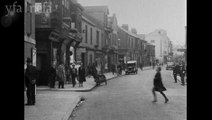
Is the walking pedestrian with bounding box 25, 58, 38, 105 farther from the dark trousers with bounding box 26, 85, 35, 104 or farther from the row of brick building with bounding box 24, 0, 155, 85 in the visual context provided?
the row of brick building with bounding box 24, 0, 155, 85

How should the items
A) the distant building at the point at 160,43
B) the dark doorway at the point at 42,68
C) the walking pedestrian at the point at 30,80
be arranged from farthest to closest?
the dark doorway at the point at 42,68, the walking pedestrian at the point at 30,80, the distant building at the point at 160,43

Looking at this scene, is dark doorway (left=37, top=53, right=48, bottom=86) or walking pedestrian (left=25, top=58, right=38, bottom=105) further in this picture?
dark doorway (left=37, top=53, right=48, bottom=86)

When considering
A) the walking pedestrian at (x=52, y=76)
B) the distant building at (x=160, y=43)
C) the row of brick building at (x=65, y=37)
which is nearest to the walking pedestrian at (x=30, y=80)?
the row of brick building at (x=65, y=37)

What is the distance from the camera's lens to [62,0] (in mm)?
16047

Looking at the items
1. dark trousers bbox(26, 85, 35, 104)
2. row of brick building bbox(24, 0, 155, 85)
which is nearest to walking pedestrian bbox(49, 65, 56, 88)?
row of brick building bbox(24, 0, 155, 85)

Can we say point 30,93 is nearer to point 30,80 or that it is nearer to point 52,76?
point 30,80

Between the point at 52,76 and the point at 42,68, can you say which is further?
the point at 42,68

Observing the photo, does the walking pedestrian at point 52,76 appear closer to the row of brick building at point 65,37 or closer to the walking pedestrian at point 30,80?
Result: the row of brick building at point 65,37

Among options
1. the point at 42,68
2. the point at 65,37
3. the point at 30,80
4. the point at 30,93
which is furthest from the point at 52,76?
the point at 30,80

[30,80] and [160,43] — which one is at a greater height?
[160,43]

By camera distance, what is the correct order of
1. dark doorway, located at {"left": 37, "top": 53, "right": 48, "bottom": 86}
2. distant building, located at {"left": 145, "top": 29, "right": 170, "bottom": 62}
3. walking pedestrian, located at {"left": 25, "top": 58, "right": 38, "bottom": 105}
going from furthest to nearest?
dark doorway, located at {"left": 37, "top": 53, "right": 48, "bottom": 86} → walking pedestrian, located at {"left": 25, "top": 58, "right": 38, "bottom": 105} → distant building, located at {"left": 145, "top": 29, "right": 170, "bottom": 62}
